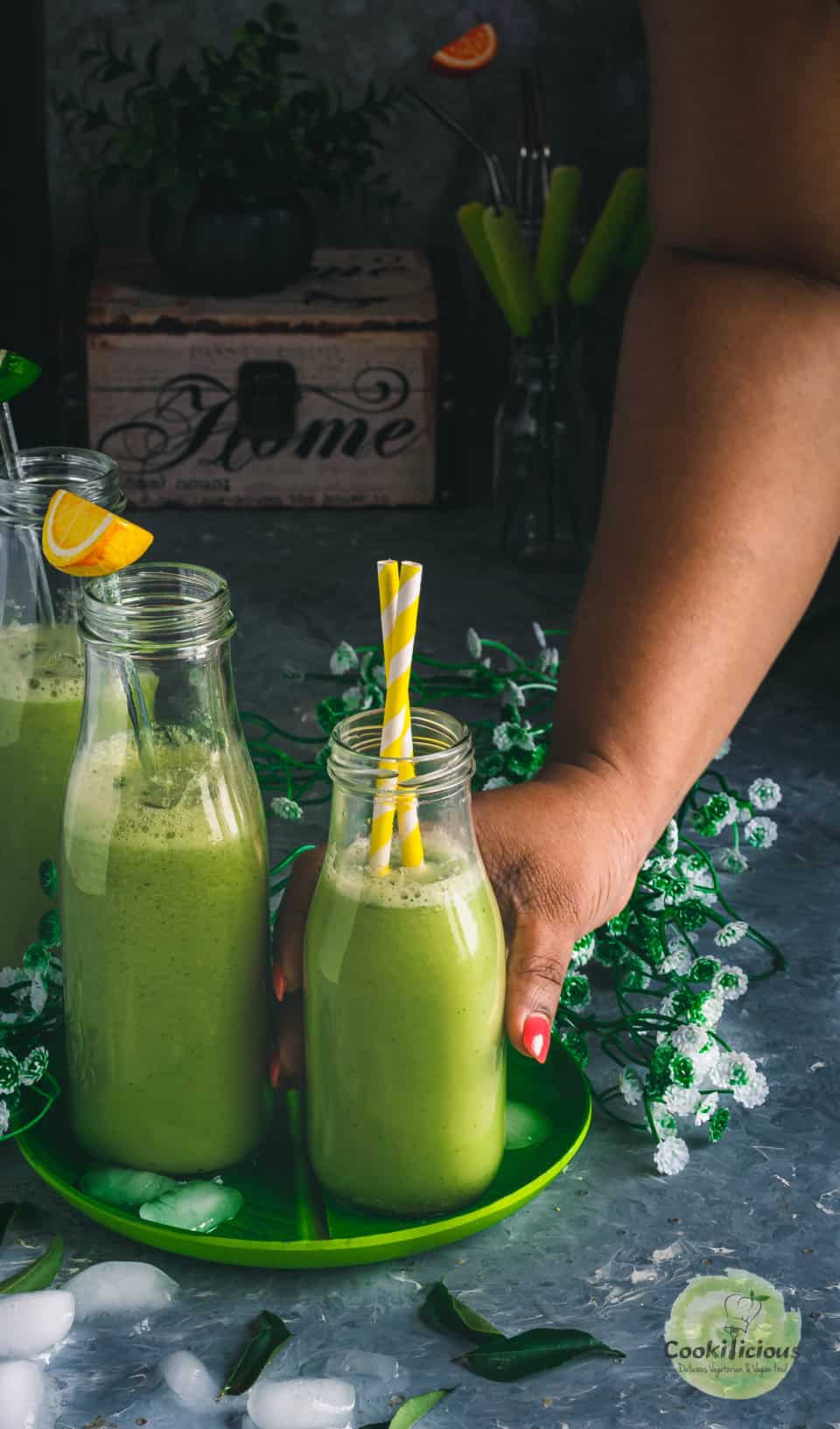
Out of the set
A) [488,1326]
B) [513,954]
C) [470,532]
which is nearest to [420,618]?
[470,532]

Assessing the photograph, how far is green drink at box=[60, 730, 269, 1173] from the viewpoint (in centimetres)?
72

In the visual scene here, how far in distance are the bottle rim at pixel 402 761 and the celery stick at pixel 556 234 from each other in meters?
1.07

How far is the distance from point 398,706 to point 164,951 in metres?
0.15

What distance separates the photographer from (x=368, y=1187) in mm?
742

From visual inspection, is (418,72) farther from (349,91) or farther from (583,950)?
(583,950)

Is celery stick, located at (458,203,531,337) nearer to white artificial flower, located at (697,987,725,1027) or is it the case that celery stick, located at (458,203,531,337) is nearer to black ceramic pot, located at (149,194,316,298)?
black ceramic pot, located at (149,194,316,298)

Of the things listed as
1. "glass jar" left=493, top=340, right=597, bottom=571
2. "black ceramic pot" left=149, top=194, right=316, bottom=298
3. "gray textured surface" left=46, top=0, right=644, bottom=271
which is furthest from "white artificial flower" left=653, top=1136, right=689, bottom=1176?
"gray textured surface" left=46, top=0, right=644, bottom=271

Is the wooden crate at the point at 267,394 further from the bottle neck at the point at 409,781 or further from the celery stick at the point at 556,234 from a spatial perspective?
the bottle neck at the point at 409,781

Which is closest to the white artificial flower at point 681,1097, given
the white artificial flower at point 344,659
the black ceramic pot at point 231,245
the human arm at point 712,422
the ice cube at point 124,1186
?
the human arm at point 712,422

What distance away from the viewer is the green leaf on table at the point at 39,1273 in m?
0.74

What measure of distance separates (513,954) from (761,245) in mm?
538

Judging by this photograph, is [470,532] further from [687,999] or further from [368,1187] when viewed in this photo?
[368,1187]

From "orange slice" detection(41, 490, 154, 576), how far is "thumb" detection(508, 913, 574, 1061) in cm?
26

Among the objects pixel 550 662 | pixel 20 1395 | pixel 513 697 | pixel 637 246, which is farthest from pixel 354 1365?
pixel 637 246
